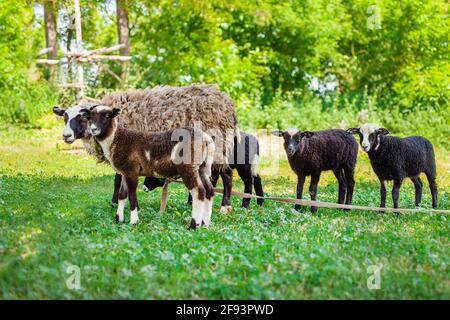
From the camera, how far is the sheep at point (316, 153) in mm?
9867

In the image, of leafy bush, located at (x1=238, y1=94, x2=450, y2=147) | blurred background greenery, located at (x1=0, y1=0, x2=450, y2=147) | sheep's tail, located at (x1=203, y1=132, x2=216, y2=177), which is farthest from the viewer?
blurred background greenery, located at (x1=0, y1=0, x2=450, y2=147)

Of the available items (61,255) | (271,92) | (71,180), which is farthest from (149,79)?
(61,255)

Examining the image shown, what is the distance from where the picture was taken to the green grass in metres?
5.49

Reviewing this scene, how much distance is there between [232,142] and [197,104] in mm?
808

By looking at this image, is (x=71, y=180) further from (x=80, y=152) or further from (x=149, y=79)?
(x=149, y=79)

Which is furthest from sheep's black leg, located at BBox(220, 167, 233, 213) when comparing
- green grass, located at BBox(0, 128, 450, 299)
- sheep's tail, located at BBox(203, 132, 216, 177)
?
sheep's tail, located at BBox(203, 132, 216, 177)

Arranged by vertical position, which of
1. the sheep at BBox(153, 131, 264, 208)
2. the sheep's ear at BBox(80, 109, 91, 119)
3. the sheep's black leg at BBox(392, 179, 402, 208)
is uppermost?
the sheep's ear at BBox(80, 109, 91, 119)

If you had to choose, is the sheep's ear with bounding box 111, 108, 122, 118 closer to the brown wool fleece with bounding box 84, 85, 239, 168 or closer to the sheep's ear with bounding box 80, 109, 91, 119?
the sheep's ear with bounding box 80, 109, 91, 119

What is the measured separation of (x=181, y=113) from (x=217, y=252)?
3431 mm

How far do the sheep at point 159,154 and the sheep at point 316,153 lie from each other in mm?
1885

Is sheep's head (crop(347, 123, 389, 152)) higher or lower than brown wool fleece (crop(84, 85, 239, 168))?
lower

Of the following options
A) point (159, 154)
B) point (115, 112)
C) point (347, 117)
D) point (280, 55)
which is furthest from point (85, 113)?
point (280, 55)

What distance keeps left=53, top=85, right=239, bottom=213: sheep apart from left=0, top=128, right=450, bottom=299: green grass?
1.02 meters

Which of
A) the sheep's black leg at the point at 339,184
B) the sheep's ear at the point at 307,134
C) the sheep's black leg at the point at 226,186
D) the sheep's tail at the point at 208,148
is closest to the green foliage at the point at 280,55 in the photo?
the sheep's black leg at the point at 339,184
